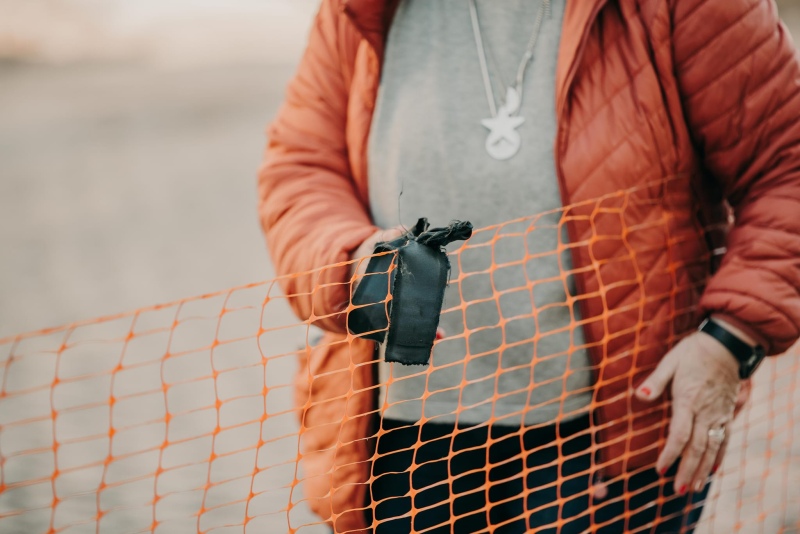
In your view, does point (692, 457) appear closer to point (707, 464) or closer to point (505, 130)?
point (707, 464)

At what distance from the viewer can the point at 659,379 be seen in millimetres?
1493

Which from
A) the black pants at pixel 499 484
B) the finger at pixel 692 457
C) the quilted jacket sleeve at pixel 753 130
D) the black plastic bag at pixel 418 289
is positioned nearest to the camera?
the black plastic bag at pixel 418 289

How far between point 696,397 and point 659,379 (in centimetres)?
8

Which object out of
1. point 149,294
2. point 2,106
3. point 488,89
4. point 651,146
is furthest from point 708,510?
point 2,106

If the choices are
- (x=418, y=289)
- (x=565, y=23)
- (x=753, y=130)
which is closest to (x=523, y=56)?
(x=565, y=23)

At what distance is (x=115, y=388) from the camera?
13.8 ft

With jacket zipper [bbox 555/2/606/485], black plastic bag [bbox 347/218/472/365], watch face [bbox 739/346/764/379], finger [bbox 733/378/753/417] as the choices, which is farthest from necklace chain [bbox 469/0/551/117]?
finger [bbox 733/378/753/417]

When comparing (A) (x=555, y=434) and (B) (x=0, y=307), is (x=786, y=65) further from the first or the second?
(B) (x=0, y=307)

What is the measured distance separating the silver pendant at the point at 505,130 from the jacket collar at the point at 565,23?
0.33 feet

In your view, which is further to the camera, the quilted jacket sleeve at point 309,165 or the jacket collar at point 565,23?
the quilted jacket sleeve at point 309,165

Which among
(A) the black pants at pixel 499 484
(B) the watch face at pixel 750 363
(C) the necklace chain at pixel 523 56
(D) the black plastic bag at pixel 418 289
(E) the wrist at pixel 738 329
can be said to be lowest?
(A) the black pants at pixel 499 484

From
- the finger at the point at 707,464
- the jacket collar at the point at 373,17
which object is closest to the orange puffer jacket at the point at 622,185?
the jacket collar at the point at 373,17

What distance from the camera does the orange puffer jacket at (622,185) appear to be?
4.61 feet

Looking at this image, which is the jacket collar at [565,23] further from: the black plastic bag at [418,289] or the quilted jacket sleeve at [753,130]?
the black plastic bag at [418,289]
